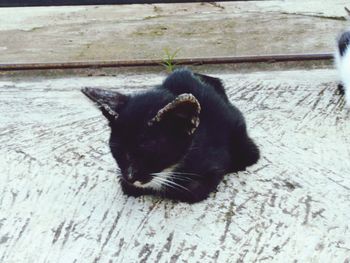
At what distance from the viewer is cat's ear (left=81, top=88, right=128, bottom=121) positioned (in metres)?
1.99

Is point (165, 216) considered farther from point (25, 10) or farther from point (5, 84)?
point (25, 10)

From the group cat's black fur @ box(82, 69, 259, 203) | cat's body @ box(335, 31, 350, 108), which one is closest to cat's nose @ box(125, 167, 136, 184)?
cat's black fur @ box(82, 69, 259, 203)

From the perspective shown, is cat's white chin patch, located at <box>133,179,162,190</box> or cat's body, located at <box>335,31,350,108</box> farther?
cat's body, located at <box>335,31,350,108</box>

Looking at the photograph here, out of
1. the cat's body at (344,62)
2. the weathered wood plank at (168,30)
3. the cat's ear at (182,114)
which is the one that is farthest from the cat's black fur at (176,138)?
the weathered wood plank at (168,30)

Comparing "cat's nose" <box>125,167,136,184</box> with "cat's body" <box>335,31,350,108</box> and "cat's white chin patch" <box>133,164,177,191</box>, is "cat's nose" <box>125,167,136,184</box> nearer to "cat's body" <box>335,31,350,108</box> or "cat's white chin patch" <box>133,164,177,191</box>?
"cat's white chin patch" <box>133,164,177,191</box>

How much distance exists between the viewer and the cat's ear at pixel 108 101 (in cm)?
199

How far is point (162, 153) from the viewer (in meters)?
1.98

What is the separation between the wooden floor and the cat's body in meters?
0.08

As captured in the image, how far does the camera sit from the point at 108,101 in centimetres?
206

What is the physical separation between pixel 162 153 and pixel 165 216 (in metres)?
0.24

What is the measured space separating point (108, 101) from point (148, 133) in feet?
0.61

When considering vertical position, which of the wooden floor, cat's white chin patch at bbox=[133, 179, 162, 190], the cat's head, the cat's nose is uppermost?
the cat's head

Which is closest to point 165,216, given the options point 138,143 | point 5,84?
point 138,143

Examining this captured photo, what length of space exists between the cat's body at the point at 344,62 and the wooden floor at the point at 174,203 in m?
0.08
